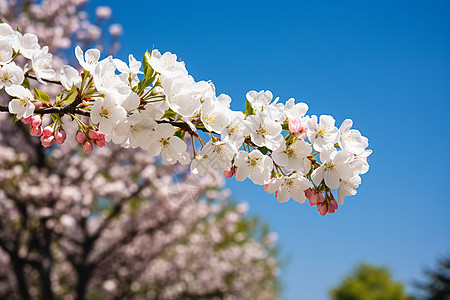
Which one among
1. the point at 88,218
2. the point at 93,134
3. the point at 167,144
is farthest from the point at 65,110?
the point at 88,218

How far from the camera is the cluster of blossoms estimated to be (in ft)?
5.10

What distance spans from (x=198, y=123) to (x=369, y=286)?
1556 inches

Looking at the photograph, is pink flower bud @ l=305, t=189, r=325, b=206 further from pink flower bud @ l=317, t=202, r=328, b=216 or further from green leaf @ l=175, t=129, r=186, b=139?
green leaf @ l=175, t=129, r=186, b=139

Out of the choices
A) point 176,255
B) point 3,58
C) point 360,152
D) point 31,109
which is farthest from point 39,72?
point 176,255

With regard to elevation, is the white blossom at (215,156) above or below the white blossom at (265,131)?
below

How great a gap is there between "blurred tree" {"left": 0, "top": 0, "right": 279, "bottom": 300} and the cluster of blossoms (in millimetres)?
5990

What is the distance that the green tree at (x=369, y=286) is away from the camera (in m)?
35.7

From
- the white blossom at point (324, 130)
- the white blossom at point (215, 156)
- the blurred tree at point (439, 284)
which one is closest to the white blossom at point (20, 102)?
the white blossom at point (215, 156)

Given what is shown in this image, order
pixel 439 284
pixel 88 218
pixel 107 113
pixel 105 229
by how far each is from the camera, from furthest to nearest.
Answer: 1. pixel 439 284
2. pixel 105 229
3. pixel 88 218
4. pixel 107 113

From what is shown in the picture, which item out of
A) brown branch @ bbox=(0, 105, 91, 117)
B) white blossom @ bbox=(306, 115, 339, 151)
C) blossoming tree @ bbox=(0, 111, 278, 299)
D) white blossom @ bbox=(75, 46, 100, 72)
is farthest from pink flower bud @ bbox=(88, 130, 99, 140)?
blossoming tree @ bbox=(0, 111, 278, 299)

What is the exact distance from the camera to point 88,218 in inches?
443

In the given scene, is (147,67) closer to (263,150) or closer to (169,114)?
(169,114)

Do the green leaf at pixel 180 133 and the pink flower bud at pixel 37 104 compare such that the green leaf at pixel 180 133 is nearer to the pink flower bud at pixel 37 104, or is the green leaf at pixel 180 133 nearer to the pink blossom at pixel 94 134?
the pink blossom at pixel 94 134

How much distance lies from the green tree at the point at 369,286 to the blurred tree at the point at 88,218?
80.6 feet
